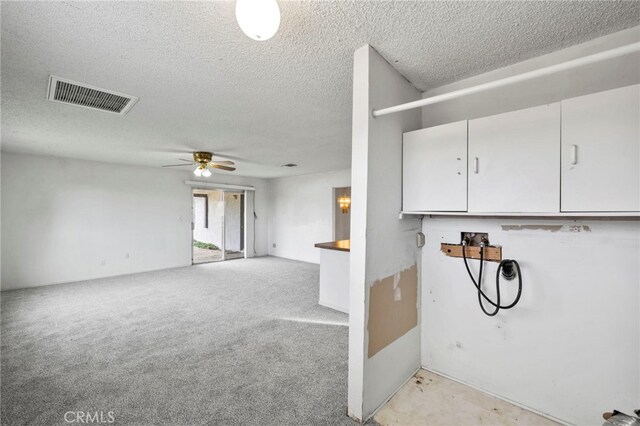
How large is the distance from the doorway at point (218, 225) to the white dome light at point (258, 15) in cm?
664

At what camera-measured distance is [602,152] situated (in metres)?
1.37

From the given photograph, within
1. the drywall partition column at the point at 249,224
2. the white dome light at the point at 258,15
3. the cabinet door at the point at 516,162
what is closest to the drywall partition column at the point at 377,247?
the cabinet door at the point at 516,162

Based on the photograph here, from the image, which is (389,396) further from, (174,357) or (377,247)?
(174,357)

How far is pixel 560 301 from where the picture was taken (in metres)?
1.68

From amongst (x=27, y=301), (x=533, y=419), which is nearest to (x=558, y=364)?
(x=533, y=419)

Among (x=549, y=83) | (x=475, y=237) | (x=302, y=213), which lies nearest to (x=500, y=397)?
(x=475, y=237)

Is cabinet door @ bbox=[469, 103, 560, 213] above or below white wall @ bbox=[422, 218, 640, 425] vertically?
above

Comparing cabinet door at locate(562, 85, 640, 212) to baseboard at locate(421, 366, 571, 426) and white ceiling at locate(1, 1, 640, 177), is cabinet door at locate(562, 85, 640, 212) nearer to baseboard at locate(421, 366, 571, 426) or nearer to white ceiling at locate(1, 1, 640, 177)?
white ceiling at locate(1, 1, 640, 177)

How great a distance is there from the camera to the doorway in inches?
302

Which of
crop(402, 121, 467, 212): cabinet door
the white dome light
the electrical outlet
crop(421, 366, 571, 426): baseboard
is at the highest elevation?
the white dome light

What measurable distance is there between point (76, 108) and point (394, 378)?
367 cm

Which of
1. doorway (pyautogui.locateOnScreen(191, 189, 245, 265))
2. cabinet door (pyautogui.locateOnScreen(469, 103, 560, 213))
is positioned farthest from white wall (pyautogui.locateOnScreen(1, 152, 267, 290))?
cabinet door (pyautogui.locateOnScreen(469, 103, 560, 213))

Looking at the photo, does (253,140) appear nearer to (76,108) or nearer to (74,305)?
(76,108)

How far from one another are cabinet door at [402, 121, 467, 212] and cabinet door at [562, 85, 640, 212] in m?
0.51
